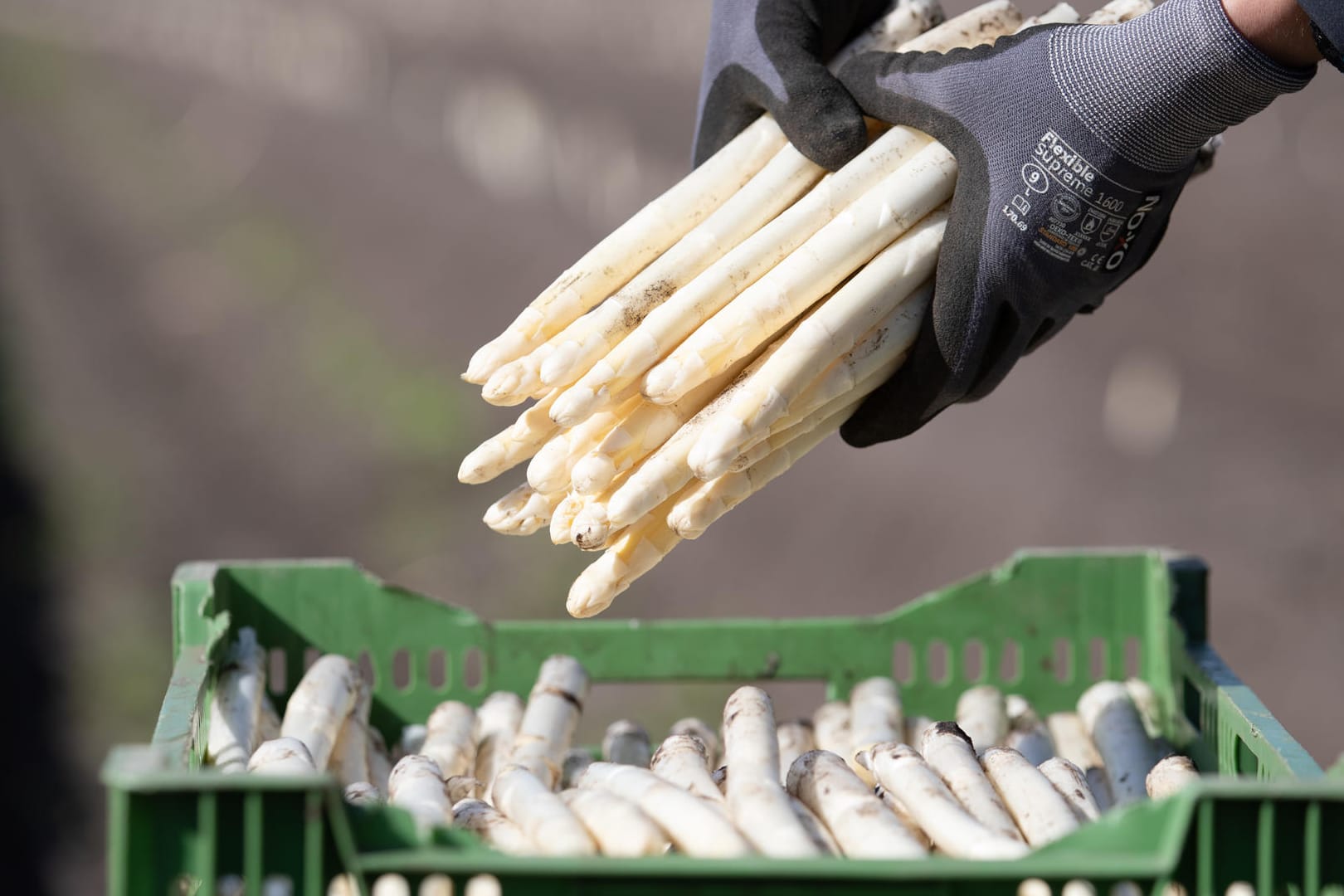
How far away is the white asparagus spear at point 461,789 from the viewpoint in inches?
81.2

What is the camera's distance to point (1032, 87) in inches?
77.9

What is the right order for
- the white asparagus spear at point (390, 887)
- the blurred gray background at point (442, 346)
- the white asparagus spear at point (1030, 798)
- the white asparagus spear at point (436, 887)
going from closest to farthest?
the white asparagus spear at point (436, 887), the white asparagus spear at point (390, 887), the white asparagus spear at point (1030, 798), the blurred gray background at point (442, 346)

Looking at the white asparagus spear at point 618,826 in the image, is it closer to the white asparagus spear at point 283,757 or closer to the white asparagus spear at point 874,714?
the white asparagus spear at point 283,757

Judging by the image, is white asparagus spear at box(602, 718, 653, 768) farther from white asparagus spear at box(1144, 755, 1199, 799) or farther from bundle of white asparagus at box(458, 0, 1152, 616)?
white asparagus spear at box(1144, 755, 1199, 799)

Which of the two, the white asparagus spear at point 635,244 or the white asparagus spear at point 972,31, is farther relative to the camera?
the white asparagus spear at point 972,31

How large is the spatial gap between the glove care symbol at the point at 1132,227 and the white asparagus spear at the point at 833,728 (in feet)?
3.25

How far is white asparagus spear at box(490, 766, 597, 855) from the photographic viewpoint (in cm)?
156

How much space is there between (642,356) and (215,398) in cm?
495

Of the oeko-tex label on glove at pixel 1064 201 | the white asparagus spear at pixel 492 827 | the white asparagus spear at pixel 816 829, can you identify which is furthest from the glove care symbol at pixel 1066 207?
the white asparagus spear at pixel 492 827

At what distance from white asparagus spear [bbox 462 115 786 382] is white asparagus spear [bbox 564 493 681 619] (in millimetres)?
317

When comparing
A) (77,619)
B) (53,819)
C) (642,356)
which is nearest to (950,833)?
(642,356)

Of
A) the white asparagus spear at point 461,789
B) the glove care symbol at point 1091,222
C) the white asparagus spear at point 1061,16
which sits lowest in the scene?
the white asparagus spear at point 461,789

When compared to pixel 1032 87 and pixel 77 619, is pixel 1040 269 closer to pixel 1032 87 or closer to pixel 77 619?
pixel 1032 87

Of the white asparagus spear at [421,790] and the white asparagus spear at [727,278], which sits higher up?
the white asparagus spear at [727,278]
